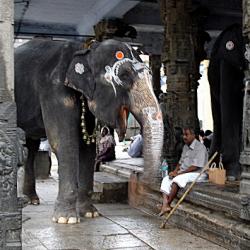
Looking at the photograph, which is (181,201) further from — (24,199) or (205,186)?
(24,199)

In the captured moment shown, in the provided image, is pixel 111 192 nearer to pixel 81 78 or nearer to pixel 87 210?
pixel 87 210

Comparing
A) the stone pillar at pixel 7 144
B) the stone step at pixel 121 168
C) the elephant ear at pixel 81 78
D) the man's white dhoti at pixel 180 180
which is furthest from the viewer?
the stone step at pixel 121 168

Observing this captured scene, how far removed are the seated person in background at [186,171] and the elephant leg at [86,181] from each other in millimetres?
1064

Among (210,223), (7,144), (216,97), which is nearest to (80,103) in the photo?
(210,223)

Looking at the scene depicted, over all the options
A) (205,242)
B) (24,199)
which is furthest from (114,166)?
(24,199)

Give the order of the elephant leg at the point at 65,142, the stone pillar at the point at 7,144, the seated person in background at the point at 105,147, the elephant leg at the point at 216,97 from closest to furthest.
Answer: the stone pillar at the point at 7,144 < the elephant leg at the point at 65,142 < the elephant leg at the point at 216,97 < the seated person in background at the point at 105,147

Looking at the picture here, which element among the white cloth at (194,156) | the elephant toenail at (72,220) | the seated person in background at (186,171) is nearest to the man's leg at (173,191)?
the seated person in background at (186,171)

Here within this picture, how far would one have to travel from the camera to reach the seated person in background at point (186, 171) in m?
6.35

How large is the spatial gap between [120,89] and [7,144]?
2.56 metres

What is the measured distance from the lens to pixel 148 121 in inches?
239

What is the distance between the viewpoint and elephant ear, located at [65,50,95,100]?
6.50 meters

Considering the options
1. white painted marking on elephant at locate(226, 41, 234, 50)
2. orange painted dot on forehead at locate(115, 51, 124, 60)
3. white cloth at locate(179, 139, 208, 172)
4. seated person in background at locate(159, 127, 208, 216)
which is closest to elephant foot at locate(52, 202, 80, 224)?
seated person in background at locate(159, 127, 208, 216)

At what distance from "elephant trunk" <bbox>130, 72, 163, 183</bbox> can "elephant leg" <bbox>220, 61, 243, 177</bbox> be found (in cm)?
151

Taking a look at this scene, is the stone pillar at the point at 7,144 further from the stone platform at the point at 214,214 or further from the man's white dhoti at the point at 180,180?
the man's white dhoti at the point at 180,180
